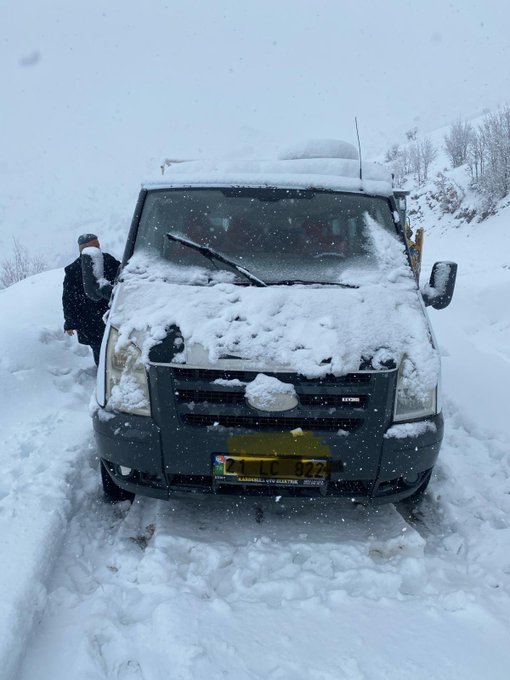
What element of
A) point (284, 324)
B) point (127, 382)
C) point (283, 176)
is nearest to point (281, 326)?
point (284, 324)

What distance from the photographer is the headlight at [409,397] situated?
2764 millimetres

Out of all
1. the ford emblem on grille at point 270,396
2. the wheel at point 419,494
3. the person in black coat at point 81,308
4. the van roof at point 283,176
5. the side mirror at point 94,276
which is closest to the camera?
the ford emblem on grille at point 270,396

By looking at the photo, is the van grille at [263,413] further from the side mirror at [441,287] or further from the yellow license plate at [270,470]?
the side mirror at [441,287]

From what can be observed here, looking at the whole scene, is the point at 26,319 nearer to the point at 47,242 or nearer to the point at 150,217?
the point at 150,217

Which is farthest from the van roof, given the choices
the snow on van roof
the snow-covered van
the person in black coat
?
the person in black coat

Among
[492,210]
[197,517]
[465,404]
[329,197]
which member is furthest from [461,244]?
[197,517]

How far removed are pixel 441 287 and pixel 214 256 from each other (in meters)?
1.52

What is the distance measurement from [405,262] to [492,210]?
831 inches

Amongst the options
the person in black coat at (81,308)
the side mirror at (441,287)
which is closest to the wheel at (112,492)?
the side mirror at (441,287)

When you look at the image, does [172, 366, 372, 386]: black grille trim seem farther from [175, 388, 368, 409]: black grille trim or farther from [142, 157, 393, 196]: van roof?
[142, 157, 393, 196]: van roof

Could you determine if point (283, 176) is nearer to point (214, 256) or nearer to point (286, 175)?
A: point (286, 175)

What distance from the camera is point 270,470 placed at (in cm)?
267

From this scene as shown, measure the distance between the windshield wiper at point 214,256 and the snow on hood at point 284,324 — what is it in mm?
107

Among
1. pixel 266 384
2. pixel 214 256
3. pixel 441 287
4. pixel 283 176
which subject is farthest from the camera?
pixel 283 176
